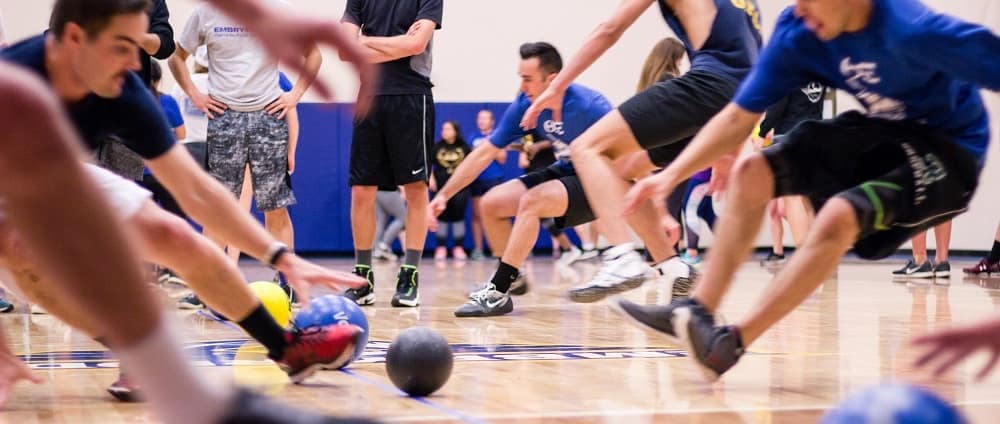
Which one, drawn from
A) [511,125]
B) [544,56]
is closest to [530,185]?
[511,125]

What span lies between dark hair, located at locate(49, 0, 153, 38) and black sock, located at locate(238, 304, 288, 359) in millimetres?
1100

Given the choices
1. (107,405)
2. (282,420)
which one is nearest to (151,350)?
(282,420)

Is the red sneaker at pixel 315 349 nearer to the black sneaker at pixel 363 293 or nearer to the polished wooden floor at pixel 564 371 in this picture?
the polished wooden floor at pixel 564 371

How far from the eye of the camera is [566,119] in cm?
720

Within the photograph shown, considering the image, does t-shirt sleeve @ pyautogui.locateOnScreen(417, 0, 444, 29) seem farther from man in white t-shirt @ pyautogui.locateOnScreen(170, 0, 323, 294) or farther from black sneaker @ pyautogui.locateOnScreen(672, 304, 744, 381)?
black sneaker @ pyautogui.locateOnScreen(672, 304, 744, 381)

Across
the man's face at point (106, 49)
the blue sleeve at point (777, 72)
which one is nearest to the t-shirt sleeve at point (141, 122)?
the man's face at point (106, 49)

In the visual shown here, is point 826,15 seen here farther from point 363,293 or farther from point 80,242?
point 363,293

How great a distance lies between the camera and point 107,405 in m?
3.57

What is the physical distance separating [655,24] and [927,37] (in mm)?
14217

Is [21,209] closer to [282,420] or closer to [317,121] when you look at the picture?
[282,420]

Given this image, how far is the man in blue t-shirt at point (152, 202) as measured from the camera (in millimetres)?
3145

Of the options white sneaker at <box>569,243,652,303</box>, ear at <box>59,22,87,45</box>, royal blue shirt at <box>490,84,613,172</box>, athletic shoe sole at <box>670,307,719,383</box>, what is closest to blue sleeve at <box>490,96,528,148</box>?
royal blue shirt at <box>490,84,613,172</box>

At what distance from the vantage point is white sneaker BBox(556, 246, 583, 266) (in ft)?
46.9

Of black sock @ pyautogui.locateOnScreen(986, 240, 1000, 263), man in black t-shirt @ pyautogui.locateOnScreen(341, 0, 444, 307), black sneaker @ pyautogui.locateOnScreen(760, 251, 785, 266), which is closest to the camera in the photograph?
man in black t-shirt @ pyautogui.locateOnScreen(341, 0, 444, 307)
